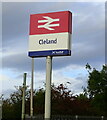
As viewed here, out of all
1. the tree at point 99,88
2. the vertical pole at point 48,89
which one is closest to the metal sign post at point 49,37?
the vertical pole at point 48,89

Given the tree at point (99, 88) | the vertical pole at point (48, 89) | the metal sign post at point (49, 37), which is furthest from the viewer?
the tree at point (99, 88)

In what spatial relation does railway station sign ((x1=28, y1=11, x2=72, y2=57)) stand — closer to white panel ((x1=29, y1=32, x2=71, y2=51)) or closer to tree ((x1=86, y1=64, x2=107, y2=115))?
white panel ((x1=29, y1=32, x2=71, y2=51))

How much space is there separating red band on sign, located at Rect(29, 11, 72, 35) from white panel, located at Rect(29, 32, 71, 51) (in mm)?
208

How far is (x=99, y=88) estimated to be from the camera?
41.3 metres

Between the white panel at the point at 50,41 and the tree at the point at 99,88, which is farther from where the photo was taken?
the tree at the point at 99,88

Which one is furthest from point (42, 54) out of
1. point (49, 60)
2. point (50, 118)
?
point (50, 118)

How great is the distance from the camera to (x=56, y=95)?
135ft

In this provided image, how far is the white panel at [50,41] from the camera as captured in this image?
18.7m

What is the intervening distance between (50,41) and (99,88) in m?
23.2

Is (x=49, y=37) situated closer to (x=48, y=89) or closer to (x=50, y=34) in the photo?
(x=50, y=34)

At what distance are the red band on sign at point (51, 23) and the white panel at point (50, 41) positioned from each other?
0.21m

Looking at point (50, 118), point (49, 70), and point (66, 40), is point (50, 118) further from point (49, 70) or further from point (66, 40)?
point (66, 40)

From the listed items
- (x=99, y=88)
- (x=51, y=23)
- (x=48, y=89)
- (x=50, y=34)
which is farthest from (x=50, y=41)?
(x=99, y=88)

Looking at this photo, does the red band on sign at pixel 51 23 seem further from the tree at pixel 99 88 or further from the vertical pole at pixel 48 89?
the tree at pixel 99 88
